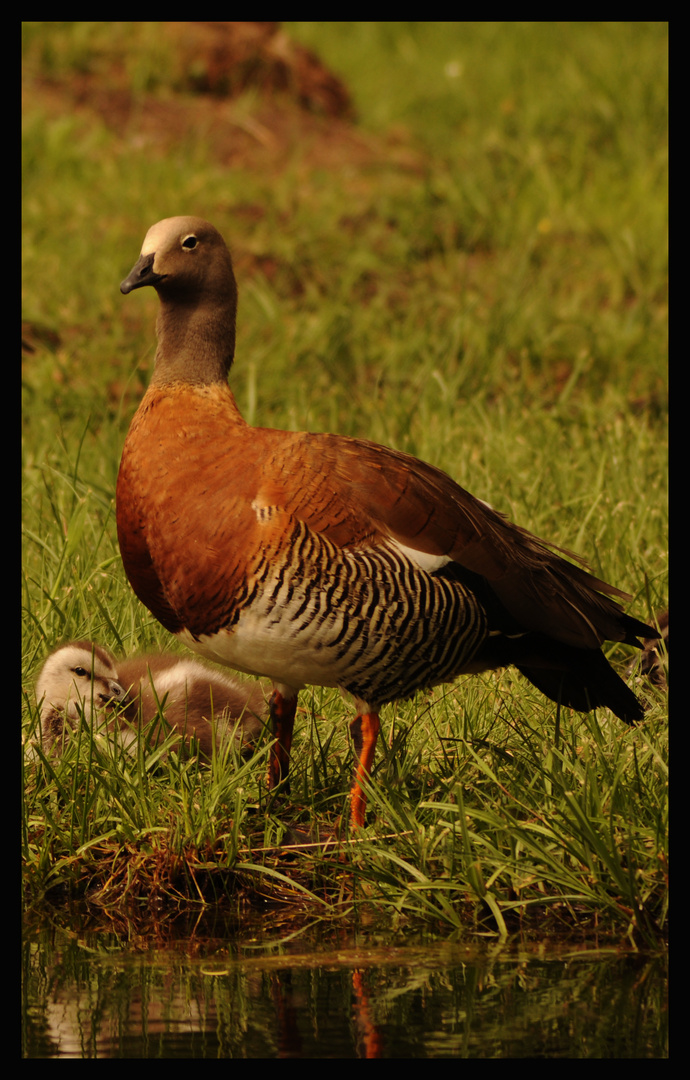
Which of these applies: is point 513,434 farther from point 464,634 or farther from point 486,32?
point 486,32

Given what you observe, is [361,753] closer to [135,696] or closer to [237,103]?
[135,696]

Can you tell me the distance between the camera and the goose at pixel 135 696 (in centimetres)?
406

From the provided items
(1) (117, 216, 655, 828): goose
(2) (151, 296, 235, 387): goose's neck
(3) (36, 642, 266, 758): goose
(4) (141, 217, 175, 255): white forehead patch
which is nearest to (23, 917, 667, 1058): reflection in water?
→ (1) (117, 216, 655, 828): goose

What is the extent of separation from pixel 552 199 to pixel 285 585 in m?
6.38

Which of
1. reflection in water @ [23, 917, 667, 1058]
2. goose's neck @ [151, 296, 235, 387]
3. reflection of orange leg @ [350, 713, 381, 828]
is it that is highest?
goose's neck @ [151, 296, 235, 387]

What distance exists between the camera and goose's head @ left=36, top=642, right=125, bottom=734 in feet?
13.4

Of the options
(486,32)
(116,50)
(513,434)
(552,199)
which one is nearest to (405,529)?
(513,434)

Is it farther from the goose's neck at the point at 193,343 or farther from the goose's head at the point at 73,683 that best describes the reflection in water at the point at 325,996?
the goose's neck at the point at 193,343

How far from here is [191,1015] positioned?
9.30 ft

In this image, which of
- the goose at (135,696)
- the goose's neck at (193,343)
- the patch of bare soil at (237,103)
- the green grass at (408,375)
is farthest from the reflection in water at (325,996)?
the patch of bare soil at (237,103)

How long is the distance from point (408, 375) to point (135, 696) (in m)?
3.39

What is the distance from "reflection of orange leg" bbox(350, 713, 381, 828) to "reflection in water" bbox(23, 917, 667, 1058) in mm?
378

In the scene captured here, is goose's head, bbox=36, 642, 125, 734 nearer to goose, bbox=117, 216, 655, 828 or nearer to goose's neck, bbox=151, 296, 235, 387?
goose, bbox=117, 216, 655, 828

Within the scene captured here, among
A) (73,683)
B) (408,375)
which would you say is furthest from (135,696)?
(408,375)
